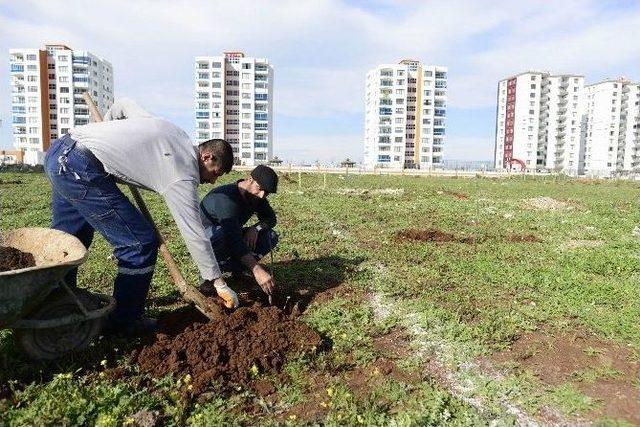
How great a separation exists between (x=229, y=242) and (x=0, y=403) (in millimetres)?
2394

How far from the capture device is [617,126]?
363 feet

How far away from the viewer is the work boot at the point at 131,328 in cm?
418

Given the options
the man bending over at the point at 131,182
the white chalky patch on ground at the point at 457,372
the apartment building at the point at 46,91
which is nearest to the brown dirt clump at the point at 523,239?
the white chalky patch on ground at the point at 457,372

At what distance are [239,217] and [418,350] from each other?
2.28 meters

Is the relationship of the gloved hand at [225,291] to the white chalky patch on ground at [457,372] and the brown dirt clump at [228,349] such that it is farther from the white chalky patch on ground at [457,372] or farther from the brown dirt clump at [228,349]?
the white chalky patch on ground at [457,372]

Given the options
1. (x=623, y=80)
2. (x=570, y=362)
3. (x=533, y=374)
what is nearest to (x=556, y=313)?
(x=570, y=362)

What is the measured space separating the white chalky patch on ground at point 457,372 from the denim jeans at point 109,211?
2.36 metres

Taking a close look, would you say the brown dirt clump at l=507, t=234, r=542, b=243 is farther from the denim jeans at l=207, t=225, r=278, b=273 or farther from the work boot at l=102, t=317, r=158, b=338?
the work boot at l=102, t=317, r=158, b=338

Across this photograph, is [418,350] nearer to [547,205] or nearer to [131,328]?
[131,328]

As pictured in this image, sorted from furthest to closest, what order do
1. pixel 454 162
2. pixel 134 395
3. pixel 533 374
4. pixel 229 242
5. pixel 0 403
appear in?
pixel 454 162 → pixel 229 242 → pixel 533 374 → pixel 134 395 → pixel 0 403

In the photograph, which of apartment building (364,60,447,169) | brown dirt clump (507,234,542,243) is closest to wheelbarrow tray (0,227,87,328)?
brown dirt clump (507,234,542,243)

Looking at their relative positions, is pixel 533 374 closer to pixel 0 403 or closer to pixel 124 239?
pixel 124 239

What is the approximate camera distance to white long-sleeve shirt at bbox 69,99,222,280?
3.74 m

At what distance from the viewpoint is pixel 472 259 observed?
768cm
